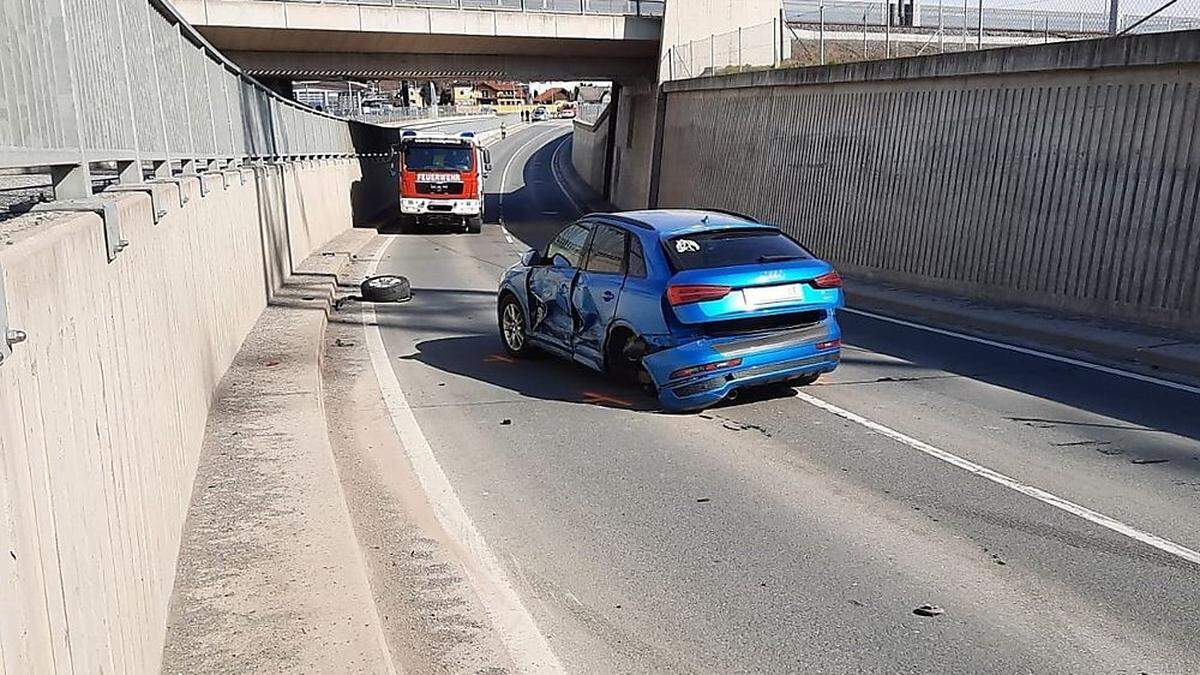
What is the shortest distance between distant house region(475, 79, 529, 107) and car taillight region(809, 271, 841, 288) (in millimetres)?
136074

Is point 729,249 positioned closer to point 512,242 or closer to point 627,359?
point 627,359

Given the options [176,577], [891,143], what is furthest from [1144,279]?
[176,577]

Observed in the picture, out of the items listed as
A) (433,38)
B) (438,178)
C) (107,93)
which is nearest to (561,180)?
(433,38)

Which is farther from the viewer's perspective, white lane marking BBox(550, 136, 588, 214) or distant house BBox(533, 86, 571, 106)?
distant house BBox(533, 86, 571, 106)

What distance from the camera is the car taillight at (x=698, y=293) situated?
855 centimetres

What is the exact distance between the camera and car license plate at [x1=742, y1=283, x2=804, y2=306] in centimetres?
866

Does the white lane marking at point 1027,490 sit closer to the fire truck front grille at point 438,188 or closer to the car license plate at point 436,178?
the fire truck front grille at point 438,188

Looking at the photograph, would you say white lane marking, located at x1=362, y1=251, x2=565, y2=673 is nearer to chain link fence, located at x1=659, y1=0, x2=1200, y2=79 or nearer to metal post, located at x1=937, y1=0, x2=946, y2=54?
chain link fence, located at x1=659, y1=0, x2=1200, y2=79

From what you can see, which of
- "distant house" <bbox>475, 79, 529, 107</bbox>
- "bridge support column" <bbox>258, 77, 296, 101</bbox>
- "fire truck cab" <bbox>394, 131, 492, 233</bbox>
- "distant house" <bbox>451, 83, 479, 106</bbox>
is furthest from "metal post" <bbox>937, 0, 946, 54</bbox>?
"distant house" <bbox>475, 79, 529, 107</bbox>

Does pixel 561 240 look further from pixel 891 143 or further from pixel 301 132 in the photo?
pixel 301 132

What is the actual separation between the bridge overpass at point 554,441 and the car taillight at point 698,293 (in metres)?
1.01

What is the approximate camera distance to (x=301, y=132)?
24031 mm

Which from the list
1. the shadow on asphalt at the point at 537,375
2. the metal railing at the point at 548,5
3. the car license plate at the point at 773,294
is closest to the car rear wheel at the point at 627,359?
the shadow on asphalt at the point at 537,375

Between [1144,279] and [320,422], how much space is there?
9.42m
